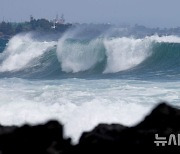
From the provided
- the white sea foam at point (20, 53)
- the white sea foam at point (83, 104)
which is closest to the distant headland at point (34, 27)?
the white sea foam at point (20, 53)

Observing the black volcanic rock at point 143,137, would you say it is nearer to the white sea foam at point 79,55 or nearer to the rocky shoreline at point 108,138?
the rocky shoreline at point 108,138

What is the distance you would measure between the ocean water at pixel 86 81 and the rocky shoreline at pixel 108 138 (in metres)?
2.07

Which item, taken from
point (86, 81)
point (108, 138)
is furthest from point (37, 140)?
point (86, 81)

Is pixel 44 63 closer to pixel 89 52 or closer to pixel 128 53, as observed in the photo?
pixel 89 52

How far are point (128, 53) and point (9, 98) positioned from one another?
13.7m

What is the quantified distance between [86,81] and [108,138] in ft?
44.0

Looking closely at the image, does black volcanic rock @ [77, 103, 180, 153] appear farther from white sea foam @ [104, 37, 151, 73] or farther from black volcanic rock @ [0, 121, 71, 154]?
white sea foam @ [104, 37, 151, 73]

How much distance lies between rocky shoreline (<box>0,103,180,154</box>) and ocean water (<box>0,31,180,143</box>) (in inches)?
81.3

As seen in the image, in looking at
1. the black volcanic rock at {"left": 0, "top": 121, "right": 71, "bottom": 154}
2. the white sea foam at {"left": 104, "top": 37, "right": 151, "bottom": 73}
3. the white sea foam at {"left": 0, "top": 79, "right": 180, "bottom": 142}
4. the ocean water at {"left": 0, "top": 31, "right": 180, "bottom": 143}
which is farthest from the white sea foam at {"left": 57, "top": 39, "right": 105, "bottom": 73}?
the black volcanic rock at {"left": 0, "top": 121, "right": 71, "bottom": 154}

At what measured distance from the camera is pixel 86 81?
18016 mm

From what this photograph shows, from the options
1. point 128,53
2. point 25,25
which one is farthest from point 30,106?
point 25,25

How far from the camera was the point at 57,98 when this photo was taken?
1262 centimetres

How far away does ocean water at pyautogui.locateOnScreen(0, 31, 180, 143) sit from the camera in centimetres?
1011

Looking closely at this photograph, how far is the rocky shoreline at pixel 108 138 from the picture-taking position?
4.50 meters
